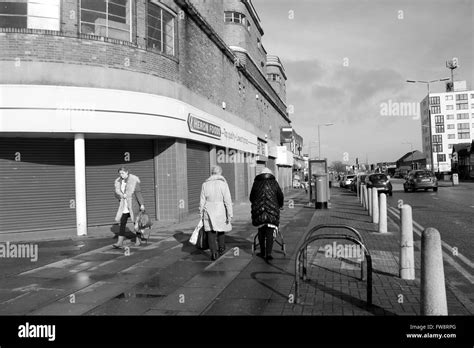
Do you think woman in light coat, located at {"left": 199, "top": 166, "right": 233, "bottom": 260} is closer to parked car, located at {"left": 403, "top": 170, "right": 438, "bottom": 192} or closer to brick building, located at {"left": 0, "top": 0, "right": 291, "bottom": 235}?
brick building, located at {"left": 0, "top": 0, "right": 291, "bottom": 235}

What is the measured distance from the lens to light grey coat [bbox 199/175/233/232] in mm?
7543

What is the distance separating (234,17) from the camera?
2959 centimetres

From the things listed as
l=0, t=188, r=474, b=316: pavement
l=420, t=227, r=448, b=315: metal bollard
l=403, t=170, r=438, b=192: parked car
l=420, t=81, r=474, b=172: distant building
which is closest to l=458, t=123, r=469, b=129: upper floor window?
l=420, t=81, r=474, b=172: distant building

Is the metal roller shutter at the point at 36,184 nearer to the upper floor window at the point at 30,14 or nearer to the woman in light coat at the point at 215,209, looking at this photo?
the upper floor window at the point at 30,14

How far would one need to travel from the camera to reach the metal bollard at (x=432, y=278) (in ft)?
12.5

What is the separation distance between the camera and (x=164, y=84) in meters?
12.9

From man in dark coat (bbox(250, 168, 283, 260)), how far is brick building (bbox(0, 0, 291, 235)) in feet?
18.5

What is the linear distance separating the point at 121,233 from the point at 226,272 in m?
3.23

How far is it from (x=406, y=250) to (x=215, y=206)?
3.44m

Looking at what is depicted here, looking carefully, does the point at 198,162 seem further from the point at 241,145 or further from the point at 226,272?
the point at 226,272

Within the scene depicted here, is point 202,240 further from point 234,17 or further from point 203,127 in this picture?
point 234,17

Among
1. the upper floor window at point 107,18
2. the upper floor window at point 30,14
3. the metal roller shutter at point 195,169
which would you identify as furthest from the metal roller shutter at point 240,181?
the upper floor window at point 30,14

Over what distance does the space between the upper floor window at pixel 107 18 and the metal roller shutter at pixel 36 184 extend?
11.1ft
